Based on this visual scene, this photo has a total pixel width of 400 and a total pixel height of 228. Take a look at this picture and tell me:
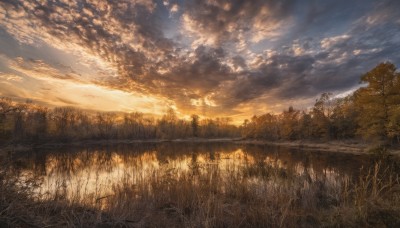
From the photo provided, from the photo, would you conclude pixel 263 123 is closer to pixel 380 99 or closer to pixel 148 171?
pixel 380 99

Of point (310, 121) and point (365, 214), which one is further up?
point (310, 121)

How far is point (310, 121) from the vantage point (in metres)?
61.3

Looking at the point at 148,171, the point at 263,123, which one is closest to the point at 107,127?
the point at 263,123

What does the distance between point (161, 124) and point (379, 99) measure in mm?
107199

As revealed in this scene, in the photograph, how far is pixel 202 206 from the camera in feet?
21.4

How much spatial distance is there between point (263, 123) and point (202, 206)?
300 ft

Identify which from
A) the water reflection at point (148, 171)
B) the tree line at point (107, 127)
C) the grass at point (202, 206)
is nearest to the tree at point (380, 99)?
the water reflection at point (148, 171)

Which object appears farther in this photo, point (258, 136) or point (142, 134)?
point (142, 134)

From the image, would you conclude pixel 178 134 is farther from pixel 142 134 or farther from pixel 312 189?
pixel 312 189

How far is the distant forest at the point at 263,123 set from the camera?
3091 cm

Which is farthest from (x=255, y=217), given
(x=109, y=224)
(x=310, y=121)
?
(x=310, y=121)

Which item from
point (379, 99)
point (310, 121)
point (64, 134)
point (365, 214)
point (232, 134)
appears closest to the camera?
point (365, 214)

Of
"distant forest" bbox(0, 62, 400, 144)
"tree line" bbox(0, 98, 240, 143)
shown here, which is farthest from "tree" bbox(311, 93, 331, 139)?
"tree line" bbox(0, 98, 240, 143)

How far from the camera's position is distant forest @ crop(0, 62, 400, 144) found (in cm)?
3091
